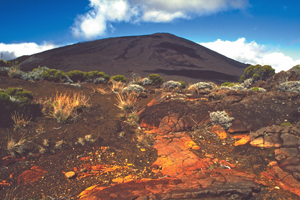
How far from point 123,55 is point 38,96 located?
39.4 metres

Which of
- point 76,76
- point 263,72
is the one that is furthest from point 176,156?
point 263,72

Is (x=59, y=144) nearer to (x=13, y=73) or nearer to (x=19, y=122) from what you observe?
(x=19, y=122)

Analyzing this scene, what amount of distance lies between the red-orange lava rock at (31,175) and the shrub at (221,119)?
4617 mm

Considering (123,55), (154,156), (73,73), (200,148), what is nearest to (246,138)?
(200,148)

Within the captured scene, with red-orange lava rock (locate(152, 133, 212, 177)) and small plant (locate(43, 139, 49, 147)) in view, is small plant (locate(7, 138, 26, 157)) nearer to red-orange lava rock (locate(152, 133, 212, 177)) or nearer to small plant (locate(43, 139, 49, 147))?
small plant (locate(43, 139, 49, 147))

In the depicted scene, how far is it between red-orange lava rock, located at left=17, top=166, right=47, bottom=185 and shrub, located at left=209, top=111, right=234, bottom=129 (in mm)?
4617

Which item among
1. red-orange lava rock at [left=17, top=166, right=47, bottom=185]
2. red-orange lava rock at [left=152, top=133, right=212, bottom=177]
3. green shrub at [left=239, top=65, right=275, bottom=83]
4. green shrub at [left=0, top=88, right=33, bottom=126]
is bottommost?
red-orange lava rock at [left=17, top=166, right=47, bottom=185]

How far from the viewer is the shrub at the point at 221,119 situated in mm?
5309

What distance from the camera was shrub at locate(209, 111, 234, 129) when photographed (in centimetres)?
531

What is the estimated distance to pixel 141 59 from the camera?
4328cm

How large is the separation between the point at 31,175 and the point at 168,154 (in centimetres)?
283

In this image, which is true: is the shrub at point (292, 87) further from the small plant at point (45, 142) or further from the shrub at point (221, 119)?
the small plant at point (45, 142)

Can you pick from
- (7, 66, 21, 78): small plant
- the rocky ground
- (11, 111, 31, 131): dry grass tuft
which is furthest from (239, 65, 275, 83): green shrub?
(7, 66, 21, 78): small plant

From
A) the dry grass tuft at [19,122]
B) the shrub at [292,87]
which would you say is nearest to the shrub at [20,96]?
the dry grass tuft at [19,122]
